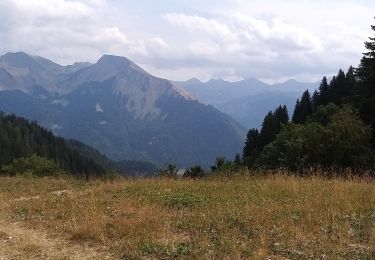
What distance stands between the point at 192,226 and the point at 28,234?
13.1 ft

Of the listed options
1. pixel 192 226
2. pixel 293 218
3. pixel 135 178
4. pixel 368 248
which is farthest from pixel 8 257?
pixel 135 178

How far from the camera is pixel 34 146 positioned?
160 m

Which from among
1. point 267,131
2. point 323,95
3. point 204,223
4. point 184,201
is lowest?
point 204,223

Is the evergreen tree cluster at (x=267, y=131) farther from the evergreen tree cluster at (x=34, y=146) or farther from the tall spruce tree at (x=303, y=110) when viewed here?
the evergreen tree cluster at (x=34, y=146)

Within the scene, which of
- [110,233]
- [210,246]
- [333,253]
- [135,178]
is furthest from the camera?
[135,178]

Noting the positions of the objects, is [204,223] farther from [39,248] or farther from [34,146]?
[34,146]

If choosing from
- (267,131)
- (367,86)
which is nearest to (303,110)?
(267,131)

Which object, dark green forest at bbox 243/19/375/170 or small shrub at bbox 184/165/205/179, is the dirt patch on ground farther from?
dark green forest at bbox 243/19/375/170

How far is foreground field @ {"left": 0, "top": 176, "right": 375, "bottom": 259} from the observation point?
8.86 m

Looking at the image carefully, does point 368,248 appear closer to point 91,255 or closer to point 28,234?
point 91,255

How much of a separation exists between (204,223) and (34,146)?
521ft

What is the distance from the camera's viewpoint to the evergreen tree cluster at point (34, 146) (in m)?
150

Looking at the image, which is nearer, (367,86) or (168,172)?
(168,172)

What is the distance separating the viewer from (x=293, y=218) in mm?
10703
